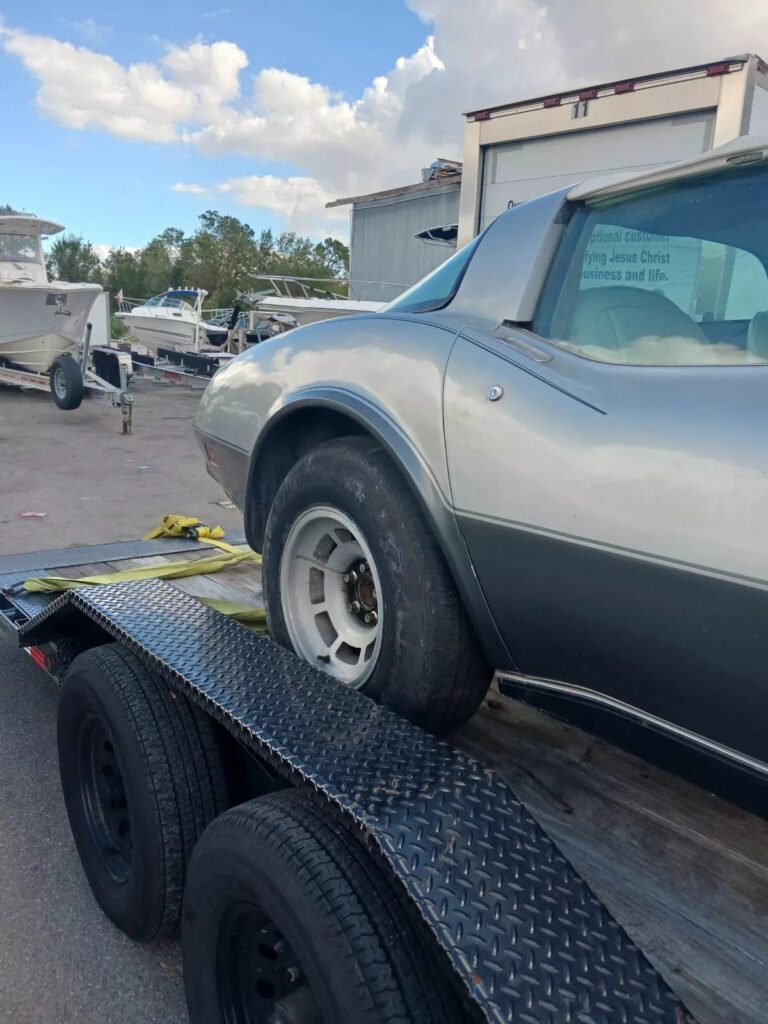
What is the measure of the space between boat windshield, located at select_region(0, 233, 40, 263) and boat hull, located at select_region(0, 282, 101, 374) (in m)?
1.08

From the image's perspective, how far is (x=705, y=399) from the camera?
1.41 metres

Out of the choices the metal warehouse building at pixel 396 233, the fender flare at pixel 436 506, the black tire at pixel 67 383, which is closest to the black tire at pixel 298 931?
the fender flare at pixel 436 506

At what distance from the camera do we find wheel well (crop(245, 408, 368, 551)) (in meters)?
2.47

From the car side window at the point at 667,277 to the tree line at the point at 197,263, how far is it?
1794 inches

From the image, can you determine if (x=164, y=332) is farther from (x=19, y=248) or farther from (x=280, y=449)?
(x=280, y=449)

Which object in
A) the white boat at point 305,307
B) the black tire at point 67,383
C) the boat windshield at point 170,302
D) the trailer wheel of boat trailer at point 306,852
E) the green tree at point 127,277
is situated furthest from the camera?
the green tree at point 127,277

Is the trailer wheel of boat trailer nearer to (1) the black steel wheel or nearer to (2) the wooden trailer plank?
(1) the black steel wheel

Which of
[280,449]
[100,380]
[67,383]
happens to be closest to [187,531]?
[280,449]

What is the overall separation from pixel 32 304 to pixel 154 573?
1191 centimetres

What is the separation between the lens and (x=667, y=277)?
186 centimetres

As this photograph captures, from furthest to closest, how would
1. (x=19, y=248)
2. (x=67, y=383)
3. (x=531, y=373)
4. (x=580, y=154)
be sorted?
(x=19, y=248) < (x=67, y=383) < (x=580, y=154) < (x=531, y=373)

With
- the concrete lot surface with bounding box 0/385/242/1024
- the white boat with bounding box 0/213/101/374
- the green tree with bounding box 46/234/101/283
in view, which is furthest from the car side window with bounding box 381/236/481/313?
the green tree with bounding box 46/234/101/283

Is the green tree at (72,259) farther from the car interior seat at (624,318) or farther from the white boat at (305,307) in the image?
the car interior seat at (624,318)

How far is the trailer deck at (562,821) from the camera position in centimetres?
136
